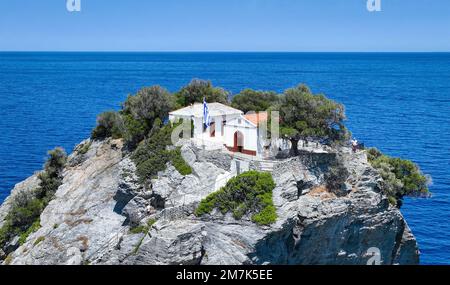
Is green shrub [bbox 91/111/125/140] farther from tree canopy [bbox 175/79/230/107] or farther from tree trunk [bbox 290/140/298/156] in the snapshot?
tree trunk [bbox 290/140/298/156]

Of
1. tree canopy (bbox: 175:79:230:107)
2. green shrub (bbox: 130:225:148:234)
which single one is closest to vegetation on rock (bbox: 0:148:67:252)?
green shrub (bbox: 130:225:148:234)

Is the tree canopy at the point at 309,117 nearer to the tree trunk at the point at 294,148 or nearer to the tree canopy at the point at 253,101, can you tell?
the tree trunk at the point at 294,148

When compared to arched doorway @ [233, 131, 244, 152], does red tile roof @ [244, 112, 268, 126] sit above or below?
above

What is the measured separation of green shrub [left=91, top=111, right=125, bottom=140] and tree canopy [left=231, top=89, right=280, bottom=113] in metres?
12.7

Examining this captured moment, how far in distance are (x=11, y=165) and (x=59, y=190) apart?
30525 millimetres

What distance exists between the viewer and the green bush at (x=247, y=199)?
1428 inches

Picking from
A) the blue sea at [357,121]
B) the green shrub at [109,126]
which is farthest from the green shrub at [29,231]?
the blue sea at [357,121]

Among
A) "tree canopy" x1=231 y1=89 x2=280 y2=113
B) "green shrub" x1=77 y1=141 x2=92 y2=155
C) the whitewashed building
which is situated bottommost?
"green shrub" x1=77 y1=141 x2=92 y2=155

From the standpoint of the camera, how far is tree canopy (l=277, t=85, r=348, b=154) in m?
42.7

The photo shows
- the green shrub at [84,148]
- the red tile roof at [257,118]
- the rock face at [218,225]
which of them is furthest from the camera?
the green shrub at [84,148]

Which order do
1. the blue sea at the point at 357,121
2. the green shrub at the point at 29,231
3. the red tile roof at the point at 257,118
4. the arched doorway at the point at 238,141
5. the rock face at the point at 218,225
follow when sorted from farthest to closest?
the blue sea at the point at 357,121
the green shrub at the point at 29,231
the red tile roof at the point at 257,118
the arched doorway at the point at 238,141
the rock face at the point at 218,225

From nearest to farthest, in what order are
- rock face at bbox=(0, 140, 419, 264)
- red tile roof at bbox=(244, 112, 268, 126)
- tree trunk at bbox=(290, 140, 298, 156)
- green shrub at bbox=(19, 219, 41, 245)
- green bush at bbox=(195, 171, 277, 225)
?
rock face at bbox=(0, 140, 419, 264) → green bush at bbox=(195, 171, 277, 225) → tree trunk at bbox=(290, 140, 298, 156) → red tile roof at bbox=(244, 112, 268, 126) → green shrub at bbox=(19, 219, 41, 245)

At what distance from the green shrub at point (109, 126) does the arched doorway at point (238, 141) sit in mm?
15453

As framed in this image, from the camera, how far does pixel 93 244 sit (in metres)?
42.3
